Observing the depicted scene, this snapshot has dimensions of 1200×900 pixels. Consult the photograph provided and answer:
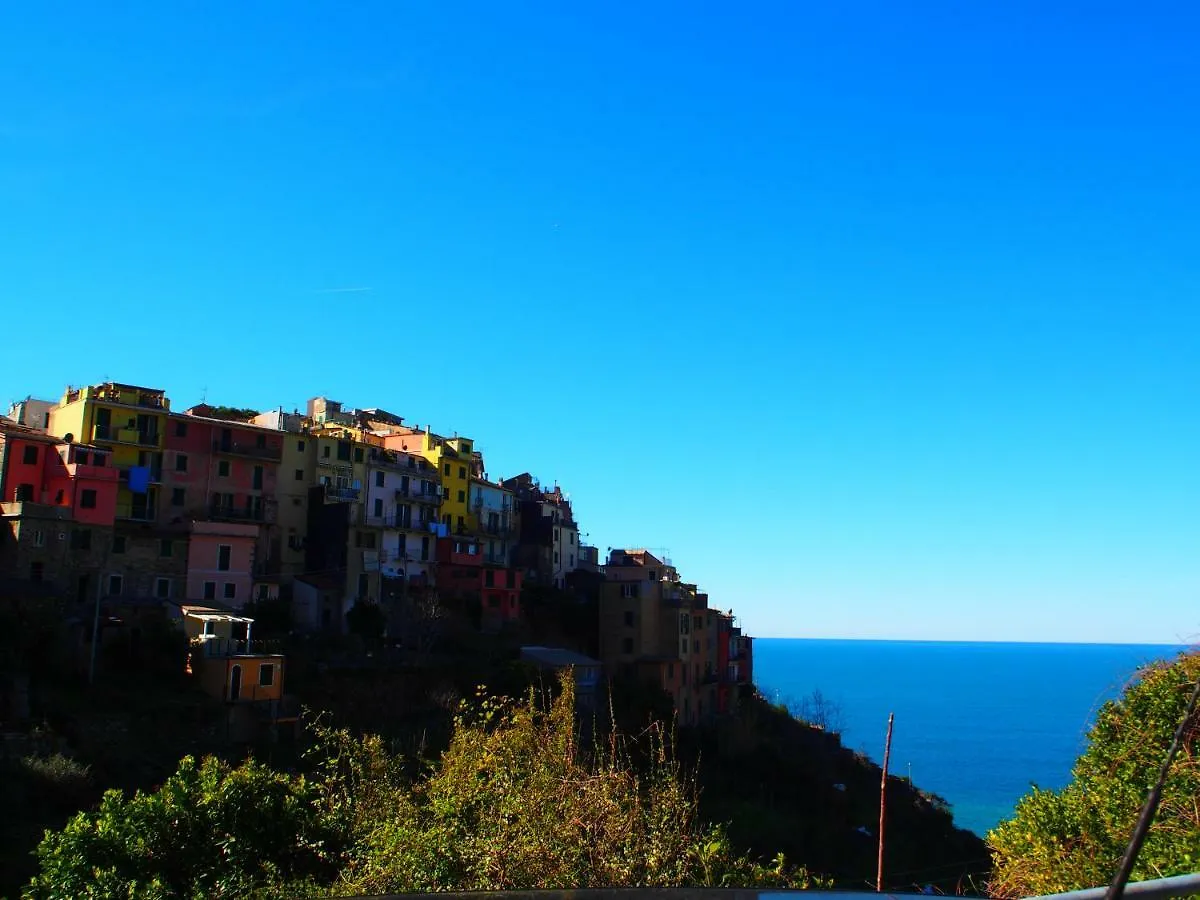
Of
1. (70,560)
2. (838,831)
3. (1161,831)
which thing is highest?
(70,560)

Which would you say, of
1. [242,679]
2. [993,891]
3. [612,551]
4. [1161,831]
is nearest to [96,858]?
[993,891]

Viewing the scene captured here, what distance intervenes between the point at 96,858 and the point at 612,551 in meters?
53.8

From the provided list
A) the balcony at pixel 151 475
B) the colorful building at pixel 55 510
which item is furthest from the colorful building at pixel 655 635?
the colorful building at pixel 55 510

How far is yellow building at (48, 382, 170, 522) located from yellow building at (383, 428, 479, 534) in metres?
16.6

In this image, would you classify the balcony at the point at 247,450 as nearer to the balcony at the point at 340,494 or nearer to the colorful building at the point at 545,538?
the balcony at the point at 340,494

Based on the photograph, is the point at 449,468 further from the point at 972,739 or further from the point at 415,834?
the point at 972,739

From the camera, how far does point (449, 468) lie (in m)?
61.8

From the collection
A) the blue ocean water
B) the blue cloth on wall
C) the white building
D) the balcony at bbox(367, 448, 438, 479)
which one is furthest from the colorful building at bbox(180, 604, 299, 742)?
the blue ocean water

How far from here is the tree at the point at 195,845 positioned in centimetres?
1541

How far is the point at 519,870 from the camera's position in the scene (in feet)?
43.9

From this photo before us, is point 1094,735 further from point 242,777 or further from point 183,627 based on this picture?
point 183,627

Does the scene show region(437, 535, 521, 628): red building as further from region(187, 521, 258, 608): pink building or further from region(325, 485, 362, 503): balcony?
region(187, 521, 258, 608): pink building

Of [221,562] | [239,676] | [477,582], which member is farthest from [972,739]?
[239,676]

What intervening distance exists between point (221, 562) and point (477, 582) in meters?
15.6
